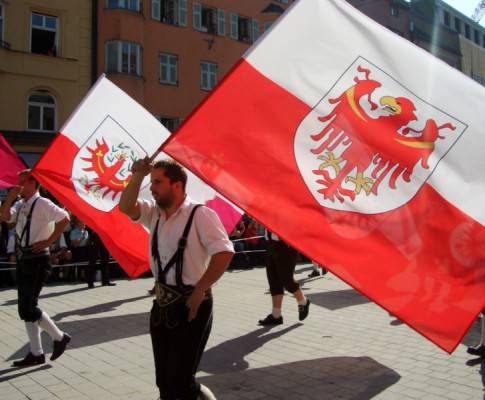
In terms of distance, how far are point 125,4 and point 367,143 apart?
24945mm

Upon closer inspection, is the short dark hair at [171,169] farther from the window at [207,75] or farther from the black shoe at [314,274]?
the window at [207,75]

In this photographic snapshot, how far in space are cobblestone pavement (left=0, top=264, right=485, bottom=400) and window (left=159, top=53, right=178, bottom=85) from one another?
801 inches

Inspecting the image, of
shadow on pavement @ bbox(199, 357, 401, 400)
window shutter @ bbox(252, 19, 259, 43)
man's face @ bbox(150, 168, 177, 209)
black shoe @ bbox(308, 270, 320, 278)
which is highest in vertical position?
window shutter @ bbox(252, 19, 259, 43)

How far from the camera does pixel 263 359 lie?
19.0 feet

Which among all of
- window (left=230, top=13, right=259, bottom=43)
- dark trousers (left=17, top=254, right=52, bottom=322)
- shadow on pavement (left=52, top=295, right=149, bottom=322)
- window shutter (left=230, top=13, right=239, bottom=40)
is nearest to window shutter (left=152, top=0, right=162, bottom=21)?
window shutter (left=230, top=13, right=239, bottom=40)

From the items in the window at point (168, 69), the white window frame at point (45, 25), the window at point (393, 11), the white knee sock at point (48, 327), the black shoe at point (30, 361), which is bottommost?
the black shoe at point (30, 361)

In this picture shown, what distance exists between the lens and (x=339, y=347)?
6.22 m

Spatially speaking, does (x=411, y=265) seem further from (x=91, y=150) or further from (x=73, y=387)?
(x=91, y=150)

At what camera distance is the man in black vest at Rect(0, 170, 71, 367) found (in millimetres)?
5473

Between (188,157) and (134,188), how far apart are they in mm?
424

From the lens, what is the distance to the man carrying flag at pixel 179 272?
3.36 metres

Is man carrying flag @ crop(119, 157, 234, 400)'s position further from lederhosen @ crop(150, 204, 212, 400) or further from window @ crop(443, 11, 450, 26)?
window @ crop(443, 11, 450, 26)

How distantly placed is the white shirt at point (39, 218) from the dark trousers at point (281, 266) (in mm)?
→ 2894

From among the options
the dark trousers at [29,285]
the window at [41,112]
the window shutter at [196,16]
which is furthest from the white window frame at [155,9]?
the dark trousers at [29,285]
